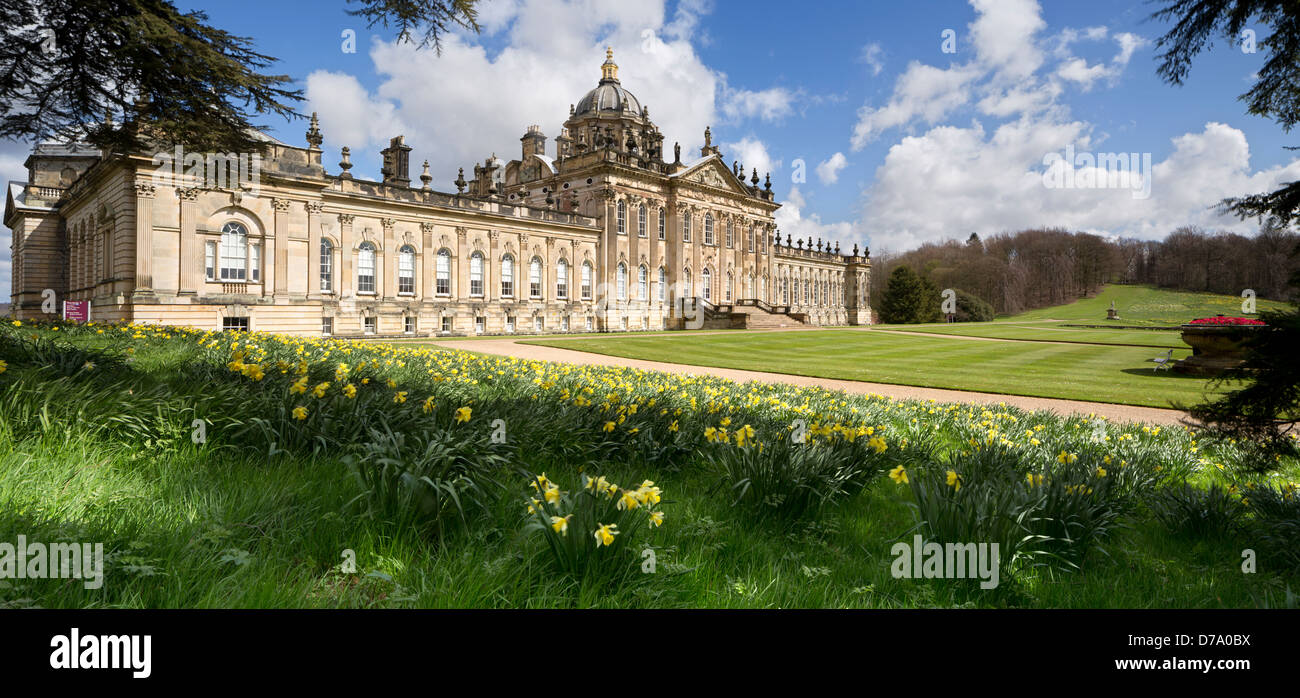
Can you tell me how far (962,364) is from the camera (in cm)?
2028

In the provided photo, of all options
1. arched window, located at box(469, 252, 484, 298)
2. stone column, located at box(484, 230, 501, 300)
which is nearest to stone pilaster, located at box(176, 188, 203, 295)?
arched window, located at box(469, 252, 484, 298)

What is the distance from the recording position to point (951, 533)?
337 centimetres

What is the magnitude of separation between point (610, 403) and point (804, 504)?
269 cm

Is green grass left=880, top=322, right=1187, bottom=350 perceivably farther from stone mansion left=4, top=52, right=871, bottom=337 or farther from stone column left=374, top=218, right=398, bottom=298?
stone column left=374, top=218, right=398, bottom=298

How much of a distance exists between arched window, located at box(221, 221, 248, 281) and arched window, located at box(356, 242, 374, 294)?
7.04 metres

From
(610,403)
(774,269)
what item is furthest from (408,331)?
(774,269)

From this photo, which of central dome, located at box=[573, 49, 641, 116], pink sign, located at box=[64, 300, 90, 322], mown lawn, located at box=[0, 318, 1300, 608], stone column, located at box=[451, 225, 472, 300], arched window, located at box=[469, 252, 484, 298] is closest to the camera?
mown lawn, located at box=[0, 318, 1300, 608]

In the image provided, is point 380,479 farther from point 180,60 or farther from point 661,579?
point 180,60

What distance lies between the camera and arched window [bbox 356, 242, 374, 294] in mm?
35469

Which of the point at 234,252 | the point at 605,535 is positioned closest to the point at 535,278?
the point at 234,252

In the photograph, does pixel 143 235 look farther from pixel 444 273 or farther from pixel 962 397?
pixel 962 397

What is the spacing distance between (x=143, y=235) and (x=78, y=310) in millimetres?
10193

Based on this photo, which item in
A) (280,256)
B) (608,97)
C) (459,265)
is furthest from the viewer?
(608,97)

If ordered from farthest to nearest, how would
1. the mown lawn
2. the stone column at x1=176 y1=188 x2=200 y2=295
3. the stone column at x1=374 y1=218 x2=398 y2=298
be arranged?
the stone column at x1=374 y1=218 x2=398 y2=298 → the stone column at x1=176 y1=188 x2=200 y2=295 → the mown lawn
